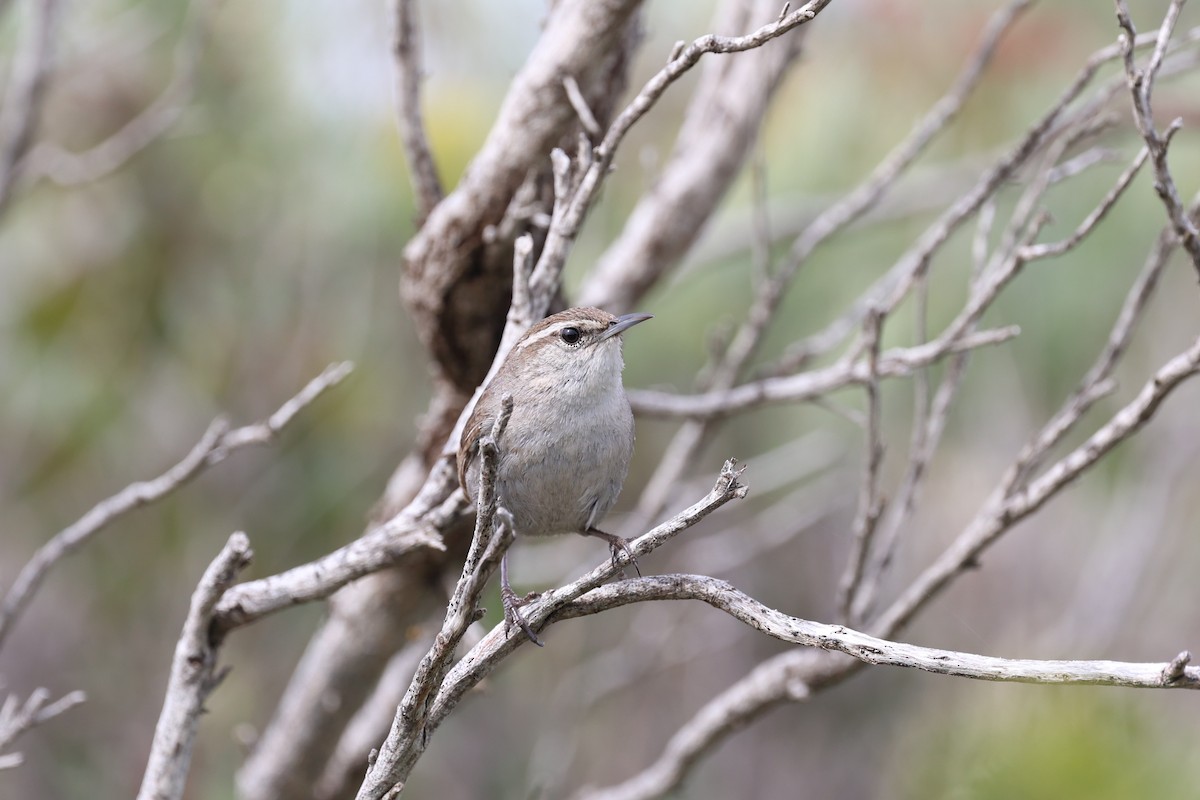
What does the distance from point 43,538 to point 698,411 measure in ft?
12.5

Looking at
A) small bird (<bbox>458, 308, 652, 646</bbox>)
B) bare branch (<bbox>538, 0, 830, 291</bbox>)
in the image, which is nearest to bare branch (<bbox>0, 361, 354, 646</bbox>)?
small bird (<bbox>458, 308, 652, 646</bbox>)

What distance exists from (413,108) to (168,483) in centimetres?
125

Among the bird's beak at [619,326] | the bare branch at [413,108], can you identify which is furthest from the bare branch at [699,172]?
the bird's beak at [619,326]

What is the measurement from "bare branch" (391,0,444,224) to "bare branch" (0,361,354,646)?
0.73 meters

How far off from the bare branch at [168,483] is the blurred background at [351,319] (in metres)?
2.55

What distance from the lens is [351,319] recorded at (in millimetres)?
5887

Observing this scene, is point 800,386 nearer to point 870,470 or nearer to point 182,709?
point 870,470

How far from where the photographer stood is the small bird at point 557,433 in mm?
2467

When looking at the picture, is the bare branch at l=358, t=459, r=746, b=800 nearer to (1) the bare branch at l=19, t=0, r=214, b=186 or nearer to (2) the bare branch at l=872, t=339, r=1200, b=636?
(2) the bare branch at l=872, t=339, r=1200, b=636

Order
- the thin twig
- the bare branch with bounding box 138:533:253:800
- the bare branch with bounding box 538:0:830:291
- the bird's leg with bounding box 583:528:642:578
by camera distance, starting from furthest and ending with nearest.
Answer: the bare branch with bounding box 138:533:253:800
the bird's leg with bounding box 583:528:642:578
the bare branch with bounding box 538:0:830:291
the thin twig

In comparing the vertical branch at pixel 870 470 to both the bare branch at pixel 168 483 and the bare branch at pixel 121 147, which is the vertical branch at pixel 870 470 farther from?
the bare branch at pixel 121 147

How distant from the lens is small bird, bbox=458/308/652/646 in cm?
247

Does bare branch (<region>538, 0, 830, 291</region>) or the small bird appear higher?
bare branch (<region>538, 0, 830, 291</region>)

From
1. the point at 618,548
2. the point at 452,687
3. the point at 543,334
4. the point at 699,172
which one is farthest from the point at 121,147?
the point at 452,687
